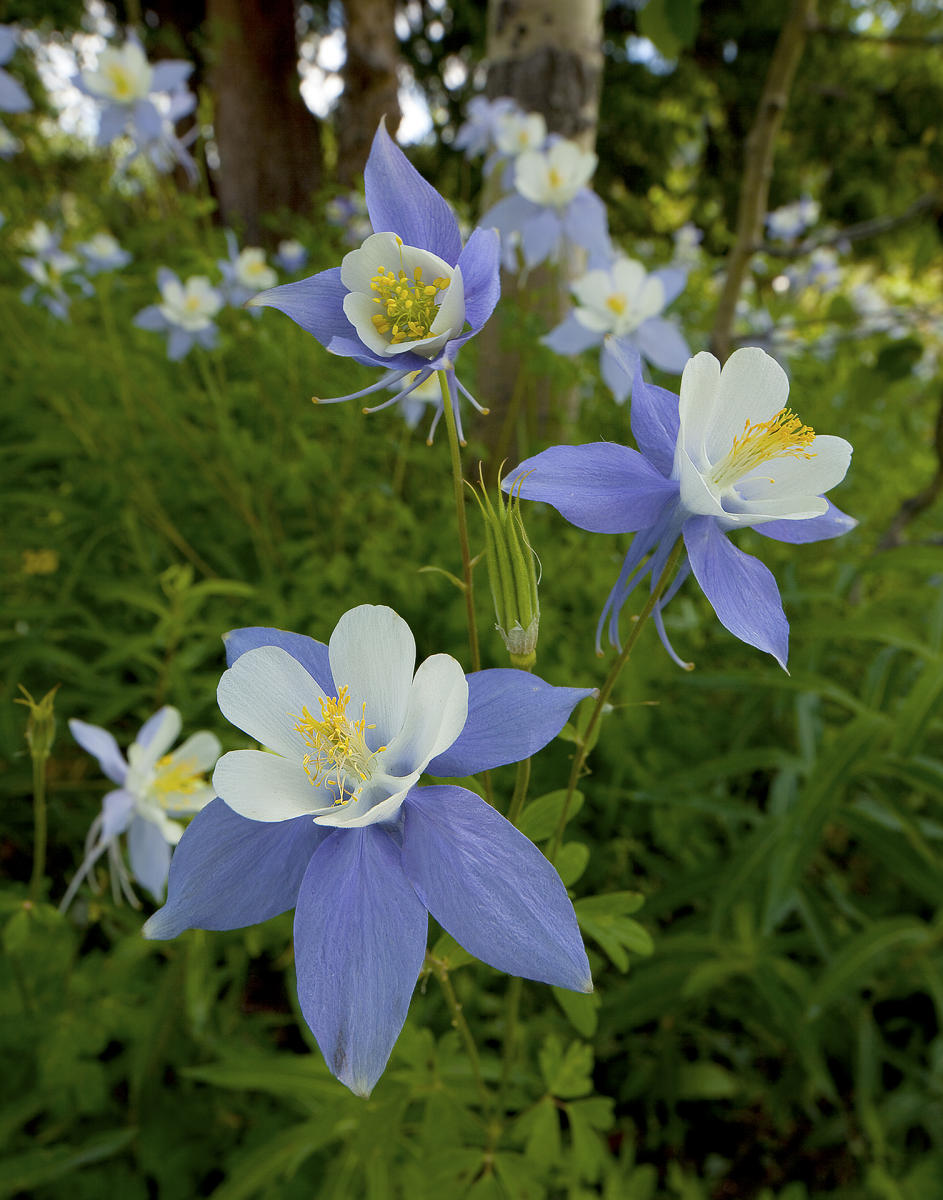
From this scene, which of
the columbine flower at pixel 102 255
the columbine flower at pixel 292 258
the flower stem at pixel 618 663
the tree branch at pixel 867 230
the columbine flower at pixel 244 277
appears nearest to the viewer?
the flower stem at pixel 618 663

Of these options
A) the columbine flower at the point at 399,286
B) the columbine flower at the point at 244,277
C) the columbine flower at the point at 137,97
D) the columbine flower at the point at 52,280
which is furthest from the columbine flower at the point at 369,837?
the columbine flower at the point at 137,97

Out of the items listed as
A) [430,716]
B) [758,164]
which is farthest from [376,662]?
[758,164]

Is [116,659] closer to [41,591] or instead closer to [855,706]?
[41,591]

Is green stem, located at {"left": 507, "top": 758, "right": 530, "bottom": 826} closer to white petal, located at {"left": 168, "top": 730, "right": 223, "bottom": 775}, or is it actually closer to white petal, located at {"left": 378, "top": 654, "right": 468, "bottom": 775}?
white petal, located at {"left": 378, "top": 654, "right": 468, "bottom": 775}

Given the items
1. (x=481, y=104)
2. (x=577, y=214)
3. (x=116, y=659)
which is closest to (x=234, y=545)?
(x=116, y=659)

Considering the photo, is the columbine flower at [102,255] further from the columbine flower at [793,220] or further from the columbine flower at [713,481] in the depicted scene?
the columbine flower at [793,220]

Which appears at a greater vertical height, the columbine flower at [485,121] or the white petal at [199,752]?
the columbine flower at [485,121]

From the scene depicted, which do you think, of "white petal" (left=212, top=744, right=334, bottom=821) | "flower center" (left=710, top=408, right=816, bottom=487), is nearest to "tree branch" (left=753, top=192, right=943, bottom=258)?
"flower center" (left=710, top=408, right=816, bottom=487)
